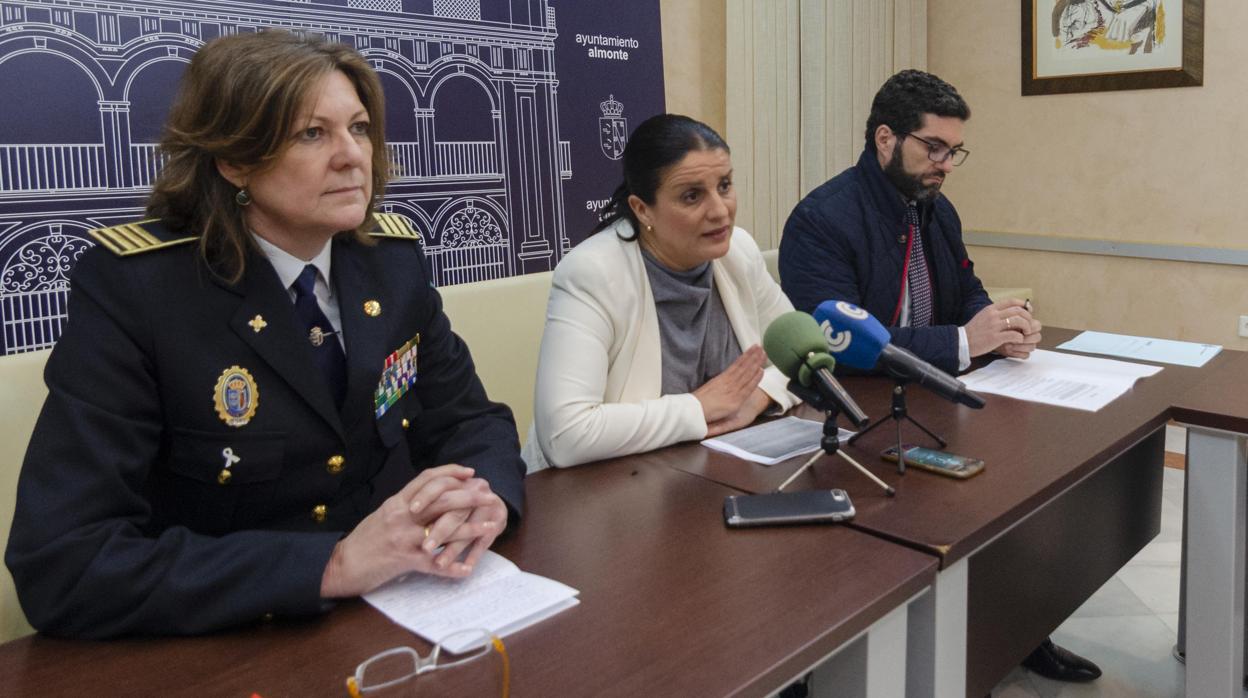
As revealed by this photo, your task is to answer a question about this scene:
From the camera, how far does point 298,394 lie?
134 centimetres

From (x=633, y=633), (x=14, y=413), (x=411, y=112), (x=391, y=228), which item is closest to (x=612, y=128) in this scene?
(x=411, y=112)

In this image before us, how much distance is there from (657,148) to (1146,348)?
134cm

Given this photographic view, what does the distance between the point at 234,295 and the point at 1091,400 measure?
63.1 inches

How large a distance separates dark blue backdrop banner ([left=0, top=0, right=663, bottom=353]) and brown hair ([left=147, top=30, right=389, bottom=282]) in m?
0.81

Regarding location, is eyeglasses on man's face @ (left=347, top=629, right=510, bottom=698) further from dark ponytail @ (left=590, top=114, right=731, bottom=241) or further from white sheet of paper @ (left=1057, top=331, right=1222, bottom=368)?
white sheet of paper @ (left=1057, top=331, right=1222, bottom=368)

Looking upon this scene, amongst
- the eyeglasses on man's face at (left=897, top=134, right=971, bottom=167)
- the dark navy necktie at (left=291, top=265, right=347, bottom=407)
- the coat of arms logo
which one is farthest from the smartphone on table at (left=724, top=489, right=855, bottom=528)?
the coat of arms logo

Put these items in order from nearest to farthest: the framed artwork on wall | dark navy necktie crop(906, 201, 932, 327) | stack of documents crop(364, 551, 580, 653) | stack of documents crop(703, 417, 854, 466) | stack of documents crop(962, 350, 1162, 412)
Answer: stack of documents crop(364, 551, 580, 653), stack of documents crop(703, 417, 854, 466), stack of documents crop(962, 350, 1162, 412), dark navy necktie crop(906, 201, 932, 327), the framed artwork on wall

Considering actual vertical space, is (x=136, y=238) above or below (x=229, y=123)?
below

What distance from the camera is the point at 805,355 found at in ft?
4.95

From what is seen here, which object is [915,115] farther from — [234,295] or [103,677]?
[103,677]

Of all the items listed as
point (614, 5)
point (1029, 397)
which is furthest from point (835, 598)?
point (614, 5)

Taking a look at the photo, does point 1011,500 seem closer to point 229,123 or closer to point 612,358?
point 612,358

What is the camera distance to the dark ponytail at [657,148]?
199 centimetres

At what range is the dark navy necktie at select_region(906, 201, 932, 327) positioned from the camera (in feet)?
8.48
